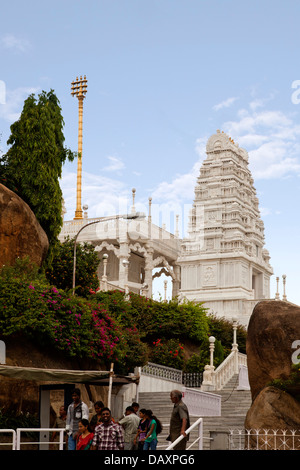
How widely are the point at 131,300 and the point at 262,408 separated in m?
23.4

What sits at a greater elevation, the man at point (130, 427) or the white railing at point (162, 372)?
the white railing at point (162, 372)

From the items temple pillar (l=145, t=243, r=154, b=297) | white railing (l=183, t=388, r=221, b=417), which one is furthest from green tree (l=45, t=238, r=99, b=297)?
temple pillar (l=145, t=243, r=154, b=297)

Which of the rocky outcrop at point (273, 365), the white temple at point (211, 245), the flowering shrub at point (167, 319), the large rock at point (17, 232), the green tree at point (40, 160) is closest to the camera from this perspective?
the rocky outcrop at point (273, 365)

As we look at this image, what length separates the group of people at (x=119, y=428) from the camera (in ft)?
47.8

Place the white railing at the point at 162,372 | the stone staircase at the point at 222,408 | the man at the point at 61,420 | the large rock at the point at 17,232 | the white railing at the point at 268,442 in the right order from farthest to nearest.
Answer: the white railing at the point at 162,372 < the large rock at the point at 17,232 < the stone staircase at the point at 222,408 < the white railing at the point at 268,442 < the man at the point at 61,420

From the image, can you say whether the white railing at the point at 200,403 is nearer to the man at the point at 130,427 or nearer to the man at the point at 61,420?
the man at the point at 61,420

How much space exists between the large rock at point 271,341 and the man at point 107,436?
7814 millimetres

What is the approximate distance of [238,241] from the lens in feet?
201

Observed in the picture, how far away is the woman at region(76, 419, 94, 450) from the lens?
15.1 metres

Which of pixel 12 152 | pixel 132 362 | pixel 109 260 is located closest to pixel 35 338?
pixel 132 362

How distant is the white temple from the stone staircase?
23.0m

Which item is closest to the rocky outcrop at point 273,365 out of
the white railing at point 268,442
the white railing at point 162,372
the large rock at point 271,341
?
the large rock at point 271,341

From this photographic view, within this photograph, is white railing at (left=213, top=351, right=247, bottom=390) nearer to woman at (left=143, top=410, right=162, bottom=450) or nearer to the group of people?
the group of people

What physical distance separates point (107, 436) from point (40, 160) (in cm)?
2082
